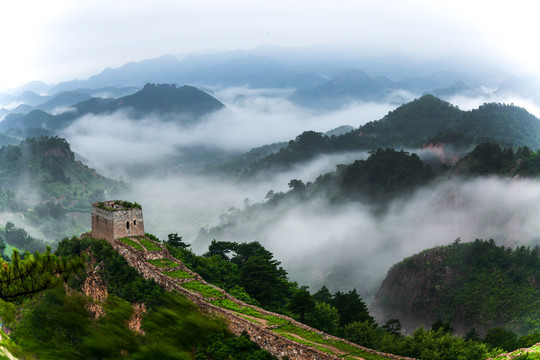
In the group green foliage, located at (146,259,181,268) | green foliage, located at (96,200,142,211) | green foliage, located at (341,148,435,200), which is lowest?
green foliage, located at (146,259,181,268)

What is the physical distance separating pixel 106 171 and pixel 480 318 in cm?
17883

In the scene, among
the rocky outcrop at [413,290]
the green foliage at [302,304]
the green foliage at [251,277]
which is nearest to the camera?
the green foliage at [302,304]

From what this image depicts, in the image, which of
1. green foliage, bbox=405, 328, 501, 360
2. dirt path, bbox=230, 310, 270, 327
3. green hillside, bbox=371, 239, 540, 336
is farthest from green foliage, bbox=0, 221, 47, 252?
green foliage, bbox=405, 328, 501, 360

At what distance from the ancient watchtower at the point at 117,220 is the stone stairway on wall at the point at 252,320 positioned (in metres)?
2.15

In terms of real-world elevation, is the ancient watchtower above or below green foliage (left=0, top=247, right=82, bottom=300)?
above

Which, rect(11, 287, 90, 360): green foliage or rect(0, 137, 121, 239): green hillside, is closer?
rect(11, 287, 90, 360): green foliage

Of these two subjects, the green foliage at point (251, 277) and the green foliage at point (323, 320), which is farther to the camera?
the green foliage at point (251, 277)

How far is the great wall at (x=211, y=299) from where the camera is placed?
55.3 ft

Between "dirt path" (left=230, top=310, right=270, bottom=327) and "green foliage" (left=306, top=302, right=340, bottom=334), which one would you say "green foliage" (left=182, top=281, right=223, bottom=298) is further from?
"green foliage" (left=306, top=302, right=340, bottom=334)

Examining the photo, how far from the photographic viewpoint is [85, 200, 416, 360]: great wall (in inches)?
664

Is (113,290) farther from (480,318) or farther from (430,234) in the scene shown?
(430,234)

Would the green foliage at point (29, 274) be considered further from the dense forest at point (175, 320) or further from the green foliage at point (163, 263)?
the green foliage at point (163, 263)

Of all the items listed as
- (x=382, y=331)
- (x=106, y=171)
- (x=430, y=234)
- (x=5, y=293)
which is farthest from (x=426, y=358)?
(x=106, y=171)

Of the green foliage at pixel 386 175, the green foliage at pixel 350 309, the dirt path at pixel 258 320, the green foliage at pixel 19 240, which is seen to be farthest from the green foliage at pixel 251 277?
the green foliage at pixel 19 240
